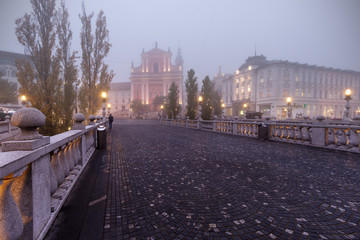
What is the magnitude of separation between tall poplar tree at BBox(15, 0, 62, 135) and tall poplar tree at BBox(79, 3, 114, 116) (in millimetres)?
7655

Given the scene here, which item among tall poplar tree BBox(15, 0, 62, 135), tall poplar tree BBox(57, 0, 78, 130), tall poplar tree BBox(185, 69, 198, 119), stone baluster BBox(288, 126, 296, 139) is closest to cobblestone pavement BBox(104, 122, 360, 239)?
stone baluster BBox(288, 126, 296, 139)

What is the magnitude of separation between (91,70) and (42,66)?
8.49m

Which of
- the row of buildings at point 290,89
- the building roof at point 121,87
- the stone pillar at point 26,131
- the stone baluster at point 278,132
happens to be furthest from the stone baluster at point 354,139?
the building roof at point 121,87

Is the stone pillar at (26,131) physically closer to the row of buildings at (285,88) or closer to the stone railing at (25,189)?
the stone railing at (25,189)

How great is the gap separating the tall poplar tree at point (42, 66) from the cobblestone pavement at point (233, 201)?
24.5 ft

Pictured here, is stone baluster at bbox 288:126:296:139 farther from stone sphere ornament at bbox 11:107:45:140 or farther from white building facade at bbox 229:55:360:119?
white building facade at bbox 229:55:360:119

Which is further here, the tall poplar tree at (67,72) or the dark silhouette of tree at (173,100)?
the dark silhouette of tree at (173,100)

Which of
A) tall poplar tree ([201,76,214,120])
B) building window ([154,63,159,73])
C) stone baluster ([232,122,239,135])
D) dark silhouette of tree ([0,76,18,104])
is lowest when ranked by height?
stone baluster ([232,122,239,135])

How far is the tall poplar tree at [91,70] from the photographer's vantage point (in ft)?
59.0

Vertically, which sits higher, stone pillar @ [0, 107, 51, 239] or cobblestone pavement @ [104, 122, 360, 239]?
stone pillar @ [0, 107, 51, 239]

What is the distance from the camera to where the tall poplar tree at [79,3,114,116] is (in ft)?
59.0

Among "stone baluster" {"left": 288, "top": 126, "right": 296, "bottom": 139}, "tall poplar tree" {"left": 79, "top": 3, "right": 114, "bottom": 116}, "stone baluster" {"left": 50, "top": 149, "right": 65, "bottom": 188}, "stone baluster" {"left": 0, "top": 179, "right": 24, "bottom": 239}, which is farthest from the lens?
"tall poplar tree" {"left": 79, "top": 3, "right": 114, "bottom": 116}

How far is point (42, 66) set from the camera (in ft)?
33.3

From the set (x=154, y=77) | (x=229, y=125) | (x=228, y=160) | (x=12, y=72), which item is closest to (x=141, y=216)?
(x=228, y=160)
